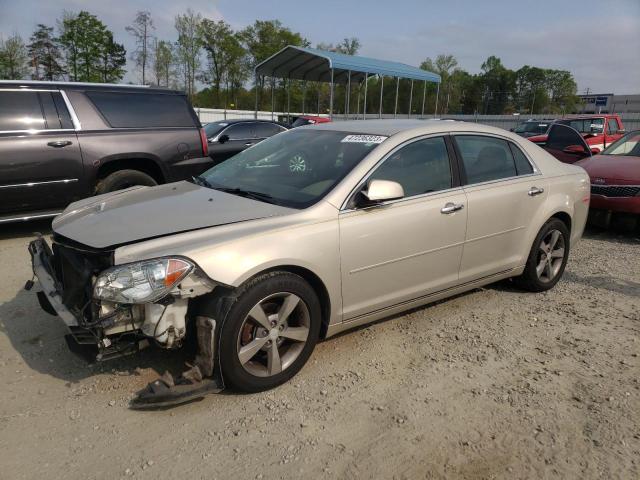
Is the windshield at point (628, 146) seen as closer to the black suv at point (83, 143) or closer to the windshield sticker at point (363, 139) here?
the windshield sticker at point (363, 139)

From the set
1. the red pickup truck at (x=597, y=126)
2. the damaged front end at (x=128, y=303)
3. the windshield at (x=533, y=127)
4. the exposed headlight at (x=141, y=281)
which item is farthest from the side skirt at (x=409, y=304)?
the windshield at (x=533, y=127)

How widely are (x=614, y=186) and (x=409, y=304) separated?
4.93 m

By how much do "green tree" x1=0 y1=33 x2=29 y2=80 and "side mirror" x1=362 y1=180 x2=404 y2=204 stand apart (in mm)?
36620

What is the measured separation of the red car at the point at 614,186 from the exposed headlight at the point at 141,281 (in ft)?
21.3

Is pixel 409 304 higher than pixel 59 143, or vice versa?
pixel 59 143

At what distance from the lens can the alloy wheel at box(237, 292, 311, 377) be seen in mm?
2809

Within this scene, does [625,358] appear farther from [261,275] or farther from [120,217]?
[120,217]

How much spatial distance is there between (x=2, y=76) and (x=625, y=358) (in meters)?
37.8

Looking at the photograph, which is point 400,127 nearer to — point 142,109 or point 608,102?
point 142,109

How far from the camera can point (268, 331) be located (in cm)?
287

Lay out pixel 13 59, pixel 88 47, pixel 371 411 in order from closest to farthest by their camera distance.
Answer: pixel 371 411 < pixel 13 59 < pixel 88 47

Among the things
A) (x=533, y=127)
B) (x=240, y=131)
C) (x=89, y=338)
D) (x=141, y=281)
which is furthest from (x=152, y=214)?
(x=533, y=127)

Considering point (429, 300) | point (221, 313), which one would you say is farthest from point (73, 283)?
point (429, 300)

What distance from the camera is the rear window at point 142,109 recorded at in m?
6.31
